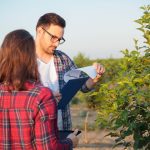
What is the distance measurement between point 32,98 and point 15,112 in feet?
0.40

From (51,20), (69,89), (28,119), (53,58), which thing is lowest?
(28,119)

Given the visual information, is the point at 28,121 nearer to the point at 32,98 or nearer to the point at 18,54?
the point at 32,98

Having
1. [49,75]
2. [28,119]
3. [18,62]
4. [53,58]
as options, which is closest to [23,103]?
[28,119]

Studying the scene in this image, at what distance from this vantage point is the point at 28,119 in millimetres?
2469

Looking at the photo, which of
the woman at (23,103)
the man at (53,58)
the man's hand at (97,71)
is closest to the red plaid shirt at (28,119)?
the woman at (23,103)

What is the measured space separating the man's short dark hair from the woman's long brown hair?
88 centimetres

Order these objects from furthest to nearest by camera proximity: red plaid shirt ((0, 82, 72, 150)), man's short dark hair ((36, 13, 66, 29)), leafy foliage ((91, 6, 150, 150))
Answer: leafy foliage ((91, 6, 150, 150))
man's short dark hair ((36, 13, 66, 29))
red plaid shirt ((0, 82, 72, 150))

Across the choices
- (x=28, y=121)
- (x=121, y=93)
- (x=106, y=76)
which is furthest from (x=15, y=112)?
(x=106, y=76)

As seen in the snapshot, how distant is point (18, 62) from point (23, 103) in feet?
0.74

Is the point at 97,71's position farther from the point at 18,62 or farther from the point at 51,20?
→ the point at 18,62

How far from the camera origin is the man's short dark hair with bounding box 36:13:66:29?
342cm

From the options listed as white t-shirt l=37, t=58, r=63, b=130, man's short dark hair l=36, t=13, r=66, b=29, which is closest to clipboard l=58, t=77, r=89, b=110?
white t-shirt l=37, t=58, r=63, b=130

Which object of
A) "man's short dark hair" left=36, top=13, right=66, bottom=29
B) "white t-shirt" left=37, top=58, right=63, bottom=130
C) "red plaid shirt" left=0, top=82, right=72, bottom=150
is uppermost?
"man's short dark hair" left=36, top=13, right=66, bottom=29

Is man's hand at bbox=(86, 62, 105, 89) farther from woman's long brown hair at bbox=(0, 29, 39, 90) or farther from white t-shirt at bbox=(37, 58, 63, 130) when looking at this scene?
woman's long brown hair at bbox=(0, 29, 39, 90)
